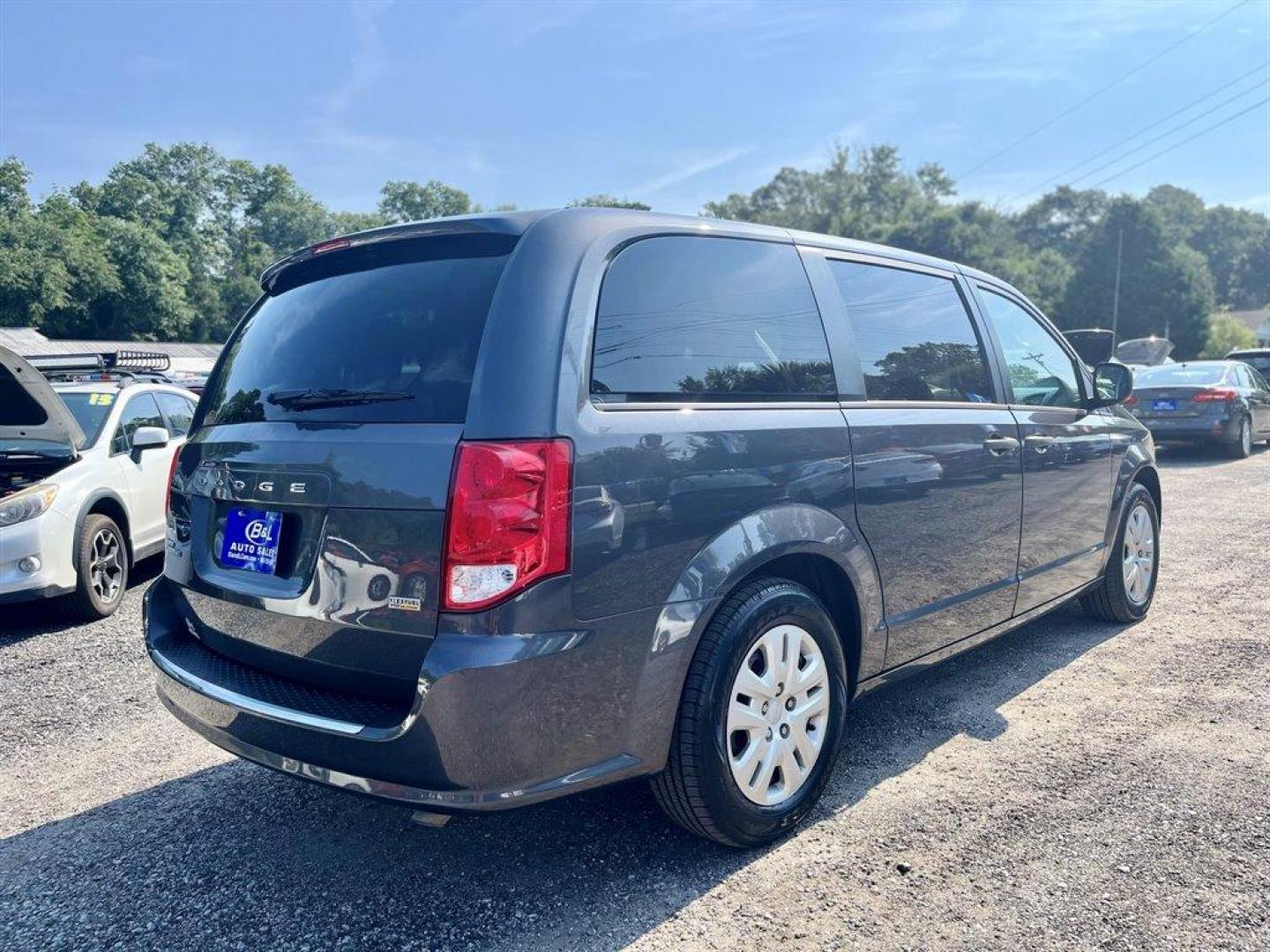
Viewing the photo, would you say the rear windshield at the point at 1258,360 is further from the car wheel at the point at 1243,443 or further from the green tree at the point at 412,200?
the green tree at the point at 412,200

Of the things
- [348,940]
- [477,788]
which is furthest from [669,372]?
[348,940]

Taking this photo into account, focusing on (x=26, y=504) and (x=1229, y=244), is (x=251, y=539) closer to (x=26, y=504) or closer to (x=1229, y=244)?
(x=26, y=504)

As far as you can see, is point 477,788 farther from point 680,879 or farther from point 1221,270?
point 1221,270

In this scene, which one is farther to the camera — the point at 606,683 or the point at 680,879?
the point at 680,879

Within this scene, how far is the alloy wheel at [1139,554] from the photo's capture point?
4875 millimetres

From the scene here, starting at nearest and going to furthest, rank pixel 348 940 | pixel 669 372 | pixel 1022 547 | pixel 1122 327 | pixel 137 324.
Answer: pixel 348 940 < pixel 669 372 < pixel 1022 547 < pixel 1122 327 < pixel 137 324

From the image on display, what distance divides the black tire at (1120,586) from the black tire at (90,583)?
576cm

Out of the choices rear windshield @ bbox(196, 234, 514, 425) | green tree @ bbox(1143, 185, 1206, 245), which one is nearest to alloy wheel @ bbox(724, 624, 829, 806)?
rear windshield @ bbox(196, 234, 514, 425)

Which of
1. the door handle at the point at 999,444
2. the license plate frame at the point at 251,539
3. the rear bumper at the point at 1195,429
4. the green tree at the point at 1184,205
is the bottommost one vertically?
the rear bumper at the point at 1195,429

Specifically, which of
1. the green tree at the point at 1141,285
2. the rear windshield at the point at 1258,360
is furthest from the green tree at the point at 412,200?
the rear windshield at the point at 1258,360

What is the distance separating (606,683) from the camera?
A: 7.36ft

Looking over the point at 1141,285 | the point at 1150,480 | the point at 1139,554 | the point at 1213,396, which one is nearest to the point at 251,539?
the point at 1139,554

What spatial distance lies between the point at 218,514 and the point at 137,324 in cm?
6692

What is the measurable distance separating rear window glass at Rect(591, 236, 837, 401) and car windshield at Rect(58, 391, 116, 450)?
5084 millimetres
